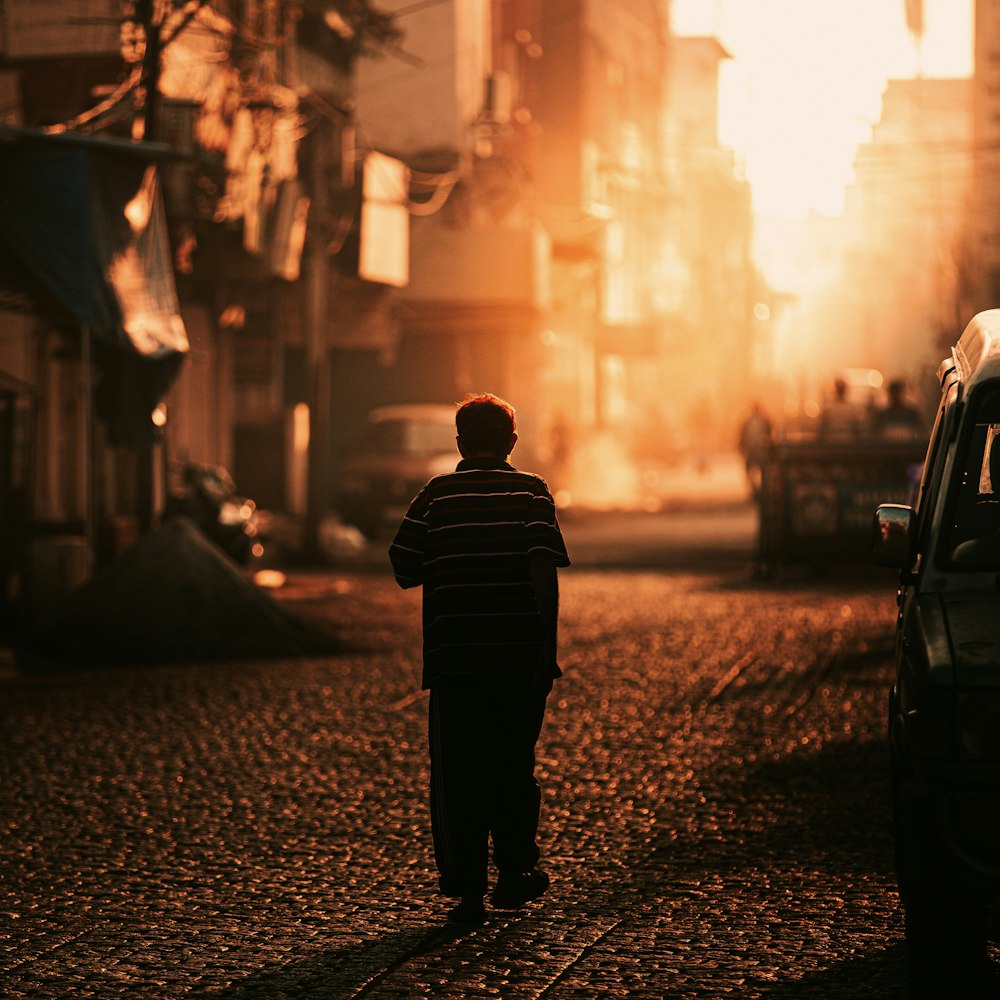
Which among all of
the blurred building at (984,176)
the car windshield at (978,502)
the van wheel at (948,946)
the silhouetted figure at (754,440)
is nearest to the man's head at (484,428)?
the car windshield at (978,502)

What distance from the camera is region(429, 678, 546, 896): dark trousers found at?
662 cm

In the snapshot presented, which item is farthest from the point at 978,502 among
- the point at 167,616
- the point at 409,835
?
the point at 167,616

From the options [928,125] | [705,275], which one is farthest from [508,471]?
[705,275]

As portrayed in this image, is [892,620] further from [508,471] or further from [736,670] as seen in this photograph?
[508,471]

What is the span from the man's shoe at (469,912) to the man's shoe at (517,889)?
0.10 m

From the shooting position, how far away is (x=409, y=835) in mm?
8281

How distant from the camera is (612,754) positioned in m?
10.4

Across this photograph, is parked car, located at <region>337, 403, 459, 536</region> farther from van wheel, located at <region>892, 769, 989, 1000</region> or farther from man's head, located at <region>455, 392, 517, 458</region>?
van wheel, located at <region>892, 769, 989, 1000</region>

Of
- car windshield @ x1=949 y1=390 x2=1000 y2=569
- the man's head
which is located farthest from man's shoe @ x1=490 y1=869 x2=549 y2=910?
car windshield @ x1=949 y1=390 x2=1000 y2=569

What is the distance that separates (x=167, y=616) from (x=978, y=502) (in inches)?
347

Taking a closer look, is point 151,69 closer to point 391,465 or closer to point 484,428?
point 484,428

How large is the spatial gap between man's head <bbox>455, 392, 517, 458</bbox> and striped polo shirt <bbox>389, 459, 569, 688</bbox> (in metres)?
0.07

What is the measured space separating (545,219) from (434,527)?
44.5 metres

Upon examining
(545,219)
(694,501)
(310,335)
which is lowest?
(694,501)
